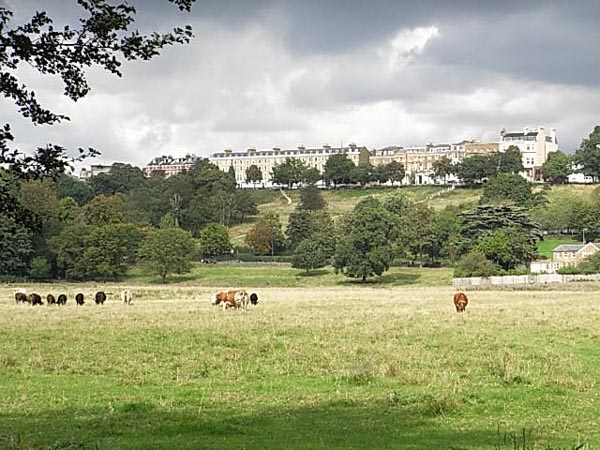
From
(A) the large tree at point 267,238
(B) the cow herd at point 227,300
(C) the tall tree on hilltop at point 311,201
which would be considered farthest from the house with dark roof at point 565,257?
(C) the tall tree on hilltop at point 311,201

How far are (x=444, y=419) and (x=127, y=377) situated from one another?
8.98 m

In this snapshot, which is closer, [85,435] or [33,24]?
[33,24]

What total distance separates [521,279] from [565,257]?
32045mm

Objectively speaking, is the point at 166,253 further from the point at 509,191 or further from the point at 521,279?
the point at 509,191

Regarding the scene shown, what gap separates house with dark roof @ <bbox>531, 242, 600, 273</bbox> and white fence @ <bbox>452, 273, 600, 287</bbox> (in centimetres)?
1245

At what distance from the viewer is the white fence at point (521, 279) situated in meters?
89.1

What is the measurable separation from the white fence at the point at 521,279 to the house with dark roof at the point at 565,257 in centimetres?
1245

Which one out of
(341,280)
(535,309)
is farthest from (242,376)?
(341,280)

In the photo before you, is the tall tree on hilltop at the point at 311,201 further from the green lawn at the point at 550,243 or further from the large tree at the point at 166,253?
the large tree at the point at 166,253

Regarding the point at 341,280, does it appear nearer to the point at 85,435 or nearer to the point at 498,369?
the point at 498,369

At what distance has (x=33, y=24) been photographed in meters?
9.69

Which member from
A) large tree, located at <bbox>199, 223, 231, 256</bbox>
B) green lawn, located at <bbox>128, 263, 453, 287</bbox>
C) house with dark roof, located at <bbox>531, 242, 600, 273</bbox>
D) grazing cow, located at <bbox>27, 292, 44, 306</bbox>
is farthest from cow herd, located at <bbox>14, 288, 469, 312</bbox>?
large tree, located at <bbox>199, 223, 231, 256</bbox>

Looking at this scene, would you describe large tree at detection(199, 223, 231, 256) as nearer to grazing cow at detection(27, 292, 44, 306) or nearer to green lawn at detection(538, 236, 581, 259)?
green lawn at detection(538, 236, 581, 259)

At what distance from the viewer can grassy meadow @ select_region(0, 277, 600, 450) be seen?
48.0 ft
